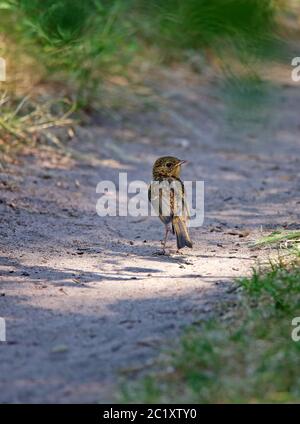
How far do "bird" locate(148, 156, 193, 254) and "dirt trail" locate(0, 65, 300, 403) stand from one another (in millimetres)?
197

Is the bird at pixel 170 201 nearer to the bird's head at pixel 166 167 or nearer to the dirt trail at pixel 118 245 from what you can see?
the bird's head at pixel 166 167

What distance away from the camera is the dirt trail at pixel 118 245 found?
4625mm

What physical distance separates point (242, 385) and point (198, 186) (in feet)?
17.9

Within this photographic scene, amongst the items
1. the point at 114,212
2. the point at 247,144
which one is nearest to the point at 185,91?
the point at 247,144

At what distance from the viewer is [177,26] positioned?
175 inches

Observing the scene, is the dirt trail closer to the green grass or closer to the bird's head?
the green grass

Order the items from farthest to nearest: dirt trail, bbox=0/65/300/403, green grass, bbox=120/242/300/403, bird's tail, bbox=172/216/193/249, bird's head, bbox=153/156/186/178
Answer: bird's head, bbox=153/156/186/178, bird's tail, bbox=172/216/193/249, dirt trail, bbox=0/65/300/403, green grass, bbox=120/242/300/403

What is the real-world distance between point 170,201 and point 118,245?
2.12ft

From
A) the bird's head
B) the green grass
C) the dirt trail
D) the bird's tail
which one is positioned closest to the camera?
the green grass

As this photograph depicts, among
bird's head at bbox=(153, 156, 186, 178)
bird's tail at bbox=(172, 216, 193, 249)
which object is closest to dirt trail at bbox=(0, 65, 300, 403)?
bird's tail at bbox=(172, 216, 193, 249)

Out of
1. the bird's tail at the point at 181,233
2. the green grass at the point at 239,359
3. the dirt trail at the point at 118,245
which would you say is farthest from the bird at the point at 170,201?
the green grass at the point at 239,359

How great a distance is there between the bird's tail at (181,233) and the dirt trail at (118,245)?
0.13 m

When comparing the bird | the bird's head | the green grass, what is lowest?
the green grass

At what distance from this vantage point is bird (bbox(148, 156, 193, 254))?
6.74m
